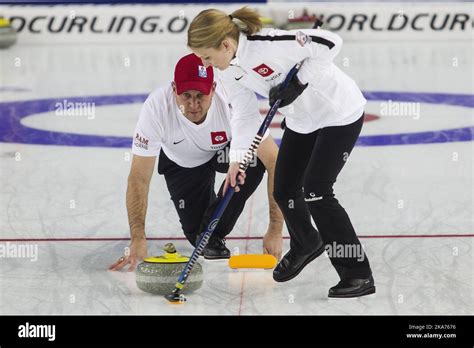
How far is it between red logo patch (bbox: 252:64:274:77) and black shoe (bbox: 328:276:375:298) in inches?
36.3

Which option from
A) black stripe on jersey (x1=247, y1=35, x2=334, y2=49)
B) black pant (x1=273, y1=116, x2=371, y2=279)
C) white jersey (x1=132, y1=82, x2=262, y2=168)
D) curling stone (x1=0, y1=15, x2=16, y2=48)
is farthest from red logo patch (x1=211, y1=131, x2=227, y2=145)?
curling stone (x1=0, y1=15, x2=16, y2=48)

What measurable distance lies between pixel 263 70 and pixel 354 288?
3.22 ft

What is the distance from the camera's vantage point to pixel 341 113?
4.14 metres

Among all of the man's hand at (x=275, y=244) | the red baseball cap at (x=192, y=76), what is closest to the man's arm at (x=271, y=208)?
the man's hand at (x=275, y=244)

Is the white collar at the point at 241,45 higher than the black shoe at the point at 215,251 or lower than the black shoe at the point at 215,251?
higher

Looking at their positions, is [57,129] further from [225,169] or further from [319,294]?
[319,294]

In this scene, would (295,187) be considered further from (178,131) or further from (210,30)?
(210,30)

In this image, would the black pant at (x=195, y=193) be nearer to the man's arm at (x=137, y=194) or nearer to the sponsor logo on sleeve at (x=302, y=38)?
the man's arm at (x=137, y=194)

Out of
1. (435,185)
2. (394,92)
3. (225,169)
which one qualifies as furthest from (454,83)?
(225,169)

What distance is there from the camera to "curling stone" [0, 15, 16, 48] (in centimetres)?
1252

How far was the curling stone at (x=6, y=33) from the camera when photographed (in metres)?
12.5

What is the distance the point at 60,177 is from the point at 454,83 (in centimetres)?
478

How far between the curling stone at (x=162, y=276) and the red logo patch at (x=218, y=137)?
0.78 m

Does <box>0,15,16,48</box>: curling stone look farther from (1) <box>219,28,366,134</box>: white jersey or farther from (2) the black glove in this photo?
(2) the black glove
